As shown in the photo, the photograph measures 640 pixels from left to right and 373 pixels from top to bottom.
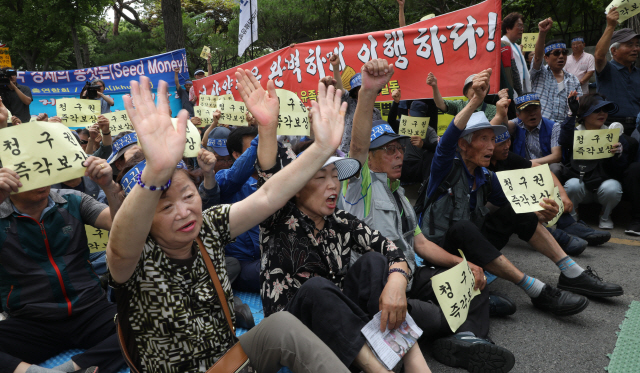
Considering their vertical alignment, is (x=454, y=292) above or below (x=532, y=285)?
above

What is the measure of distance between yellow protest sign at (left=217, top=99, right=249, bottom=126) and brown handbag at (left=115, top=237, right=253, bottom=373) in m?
3.53

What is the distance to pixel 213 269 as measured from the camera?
5.93 feet

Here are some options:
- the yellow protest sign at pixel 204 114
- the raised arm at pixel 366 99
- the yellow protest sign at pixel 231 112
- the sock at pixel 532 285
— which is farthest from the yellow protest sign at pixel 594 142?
the yellow protest sign at pixel 204 114

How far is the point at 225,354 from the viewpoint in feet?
5.66

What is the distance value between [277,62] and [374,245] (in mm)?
5024

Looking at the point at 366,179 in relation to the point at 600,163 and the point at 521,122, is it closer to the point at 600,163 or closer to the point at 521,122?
the point at 521,122

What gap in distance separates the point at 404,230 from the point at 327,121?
140cm

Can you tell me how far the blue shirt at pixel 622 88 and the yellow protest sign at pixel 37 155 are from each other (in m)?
5.83

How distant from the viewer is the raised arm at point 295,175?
6.01ft

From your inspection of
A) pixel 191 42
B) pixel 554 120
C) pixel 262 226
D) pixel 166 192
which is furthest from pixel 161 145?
pixel 191 42

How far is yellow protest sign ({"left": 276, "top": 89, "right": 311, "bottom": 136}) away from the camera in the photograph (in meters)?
3.50

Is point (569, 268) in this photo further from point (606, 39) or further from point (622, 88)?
point (622, 88)

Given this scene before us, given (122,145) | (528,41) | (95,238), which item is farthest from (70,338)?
(528,41)

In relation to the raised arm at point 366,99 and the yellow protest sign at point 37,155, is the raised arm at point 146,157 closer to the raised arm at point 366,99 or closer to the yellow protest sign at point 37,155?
the yellow protest sign at point 37,155
